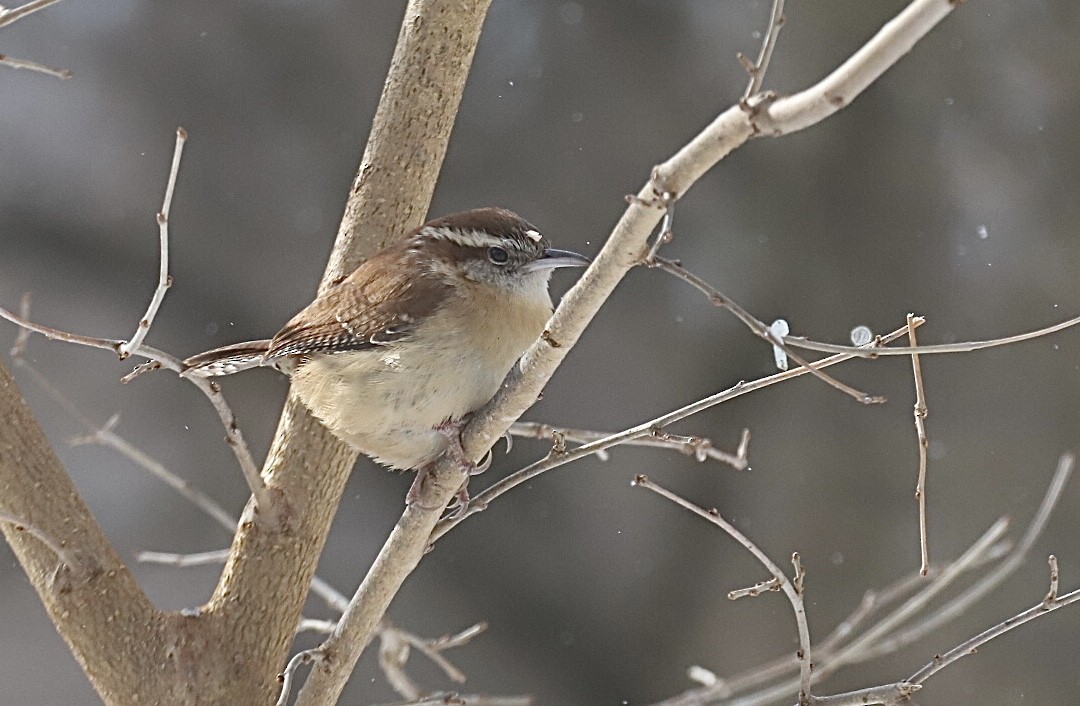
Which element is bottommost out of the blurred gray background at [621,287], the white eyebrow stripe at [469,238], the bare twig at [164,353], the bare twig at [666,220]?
the bare twig at [666,220]

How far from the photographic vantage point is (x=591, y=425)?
439 centimetres

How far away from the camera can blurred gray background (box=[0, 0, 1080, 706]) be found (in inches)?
165

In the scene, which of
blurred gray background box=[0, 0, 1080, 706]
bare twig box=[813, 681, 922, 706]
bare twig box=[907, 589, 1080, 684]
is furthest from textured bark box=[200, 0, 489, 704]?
blurred gray background box=[0, 0, 1080, 706]

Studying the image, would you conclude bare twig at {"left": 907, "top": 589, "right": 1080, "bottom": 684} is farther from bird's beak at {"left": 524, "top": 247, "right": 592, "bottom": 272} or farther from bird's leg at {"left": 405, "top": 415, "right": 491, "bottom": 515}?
bird's beak at {"left": 524, "top": 247, "right": 592, "bottom": 272}

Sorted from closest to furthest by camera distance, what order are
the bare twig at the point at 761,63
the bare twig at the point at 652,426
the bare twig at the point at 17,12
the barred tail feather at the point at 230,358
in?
the bare twig at the point at 761,63, the bare twig at the point at 652,426, the bare twig at the point at 17,12, the barred tail feather at the point at 230,358

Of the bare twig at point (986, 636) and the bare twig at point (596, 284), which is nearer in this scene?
the bare twig at point (596, 284)

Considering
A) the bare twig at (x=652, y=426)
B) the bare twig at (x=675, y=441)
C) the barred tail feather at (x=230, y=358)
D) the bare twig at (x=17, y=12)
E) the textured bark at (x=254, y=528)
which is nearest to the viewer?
the bare twig at (x=652, y=426)

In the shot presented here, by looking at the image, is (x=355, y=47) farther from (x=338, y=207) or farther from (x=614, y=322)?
(x=614, y=322)

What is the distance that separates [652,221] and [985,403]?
11.1 feet

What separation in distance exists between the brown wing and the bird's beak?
0.63 feet

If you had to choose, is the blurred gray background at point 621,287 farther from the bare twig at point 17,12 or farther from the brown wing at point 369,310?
the bare twig at point 17,12

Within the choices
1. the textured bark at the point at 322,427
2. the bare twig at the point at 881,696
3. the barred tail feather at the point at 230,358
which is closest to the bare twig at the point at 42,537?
the textured bark at the point at 322,427

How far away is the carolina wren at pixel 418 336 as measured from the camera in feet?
6.23

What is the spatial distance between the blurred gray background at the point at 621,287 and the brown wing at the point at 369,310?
2146 mm
